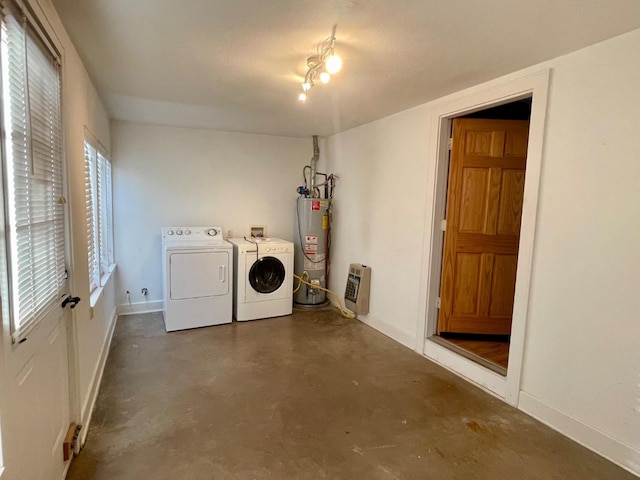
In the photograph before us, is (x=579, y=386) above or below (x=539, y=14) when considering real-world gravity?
below

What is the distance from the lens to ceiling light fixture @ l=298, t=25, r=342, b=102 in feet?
6.47

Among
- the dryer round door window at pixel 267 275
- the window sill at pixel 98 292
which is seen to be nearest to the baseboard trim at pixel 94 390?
the window sill at pixel 98 292

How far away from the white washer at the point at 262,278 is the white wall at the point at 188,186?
70cm

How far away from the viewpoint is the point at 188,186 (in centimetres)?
457

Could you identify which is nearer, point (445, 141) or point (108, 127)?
point (445, 141)

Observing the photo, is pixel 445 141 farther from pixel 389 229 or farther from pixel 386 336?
pixel 386 336

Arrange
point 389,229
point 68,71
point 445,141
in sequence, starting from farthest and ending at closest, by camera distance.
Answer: point 389,229 → point 445,141 → point 68,71

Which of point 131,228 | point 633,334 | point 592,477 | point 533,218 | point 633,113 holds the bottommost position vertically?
point 592,477

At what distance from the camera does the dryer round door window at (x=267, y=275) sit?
4.21 meters

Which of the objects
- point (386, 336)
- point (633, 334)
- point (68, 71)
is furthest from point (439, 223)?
point (68, 71)

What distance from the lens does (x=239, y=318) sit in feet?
13.7

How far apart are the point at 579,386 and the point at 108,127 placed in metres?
4.87

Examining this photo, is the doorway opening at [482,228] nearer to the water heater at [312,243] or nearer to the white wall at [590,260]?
the white wall at [590,260]

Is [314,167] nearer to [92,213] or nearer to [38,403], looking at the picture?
[92,213]
